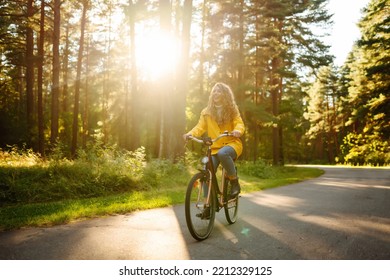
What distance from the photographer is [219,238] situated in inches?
186

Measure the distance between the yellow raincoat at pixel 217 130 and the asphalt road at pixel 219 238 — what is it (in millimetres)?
1320

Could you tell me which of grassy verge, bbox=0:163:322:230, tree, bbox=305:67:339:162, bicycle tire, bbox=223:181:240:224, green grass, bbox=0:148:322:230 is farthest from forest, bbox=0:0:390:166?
tree, bbox=305:67:339:162

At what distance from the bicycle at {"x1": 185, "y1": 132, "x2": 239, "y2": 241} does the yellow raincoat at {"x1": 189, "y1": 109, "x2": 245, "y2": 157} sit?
267 mm

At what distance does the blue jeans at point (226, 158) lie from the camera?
5066 mm

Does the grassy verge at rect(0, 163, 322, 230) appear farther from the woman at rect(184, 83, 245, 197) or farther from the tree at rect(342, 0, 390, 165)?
the tree at rect(342, 0, 390, 165)

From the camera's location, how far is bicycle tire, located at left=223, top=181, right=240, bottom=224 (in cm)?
541

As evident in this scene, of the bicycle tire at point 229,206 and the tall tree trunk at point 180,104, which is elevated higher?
the tall tree trunk at point 180,104

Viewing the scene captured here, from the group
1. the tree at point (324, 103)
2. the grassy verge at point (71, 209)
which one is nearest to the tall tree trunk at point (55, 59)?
the grassy verge at point (71, 209)

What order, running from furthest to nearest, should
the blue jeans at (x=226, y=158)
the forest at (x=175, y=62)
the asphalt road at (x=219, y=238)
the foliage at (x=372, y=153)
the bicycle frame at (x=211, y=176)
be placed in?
1. the foliage at (x=372, y=153)
2. the forest at (x=175, y=62)
3. the blue jeans at (x=226, y=158)
4. the bicycle frame at (x=211, y=176)
5. the asphalt road at (x=219, y=238)

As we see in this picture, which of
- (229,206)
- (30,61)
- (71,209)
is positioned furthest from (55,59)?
(229,206)

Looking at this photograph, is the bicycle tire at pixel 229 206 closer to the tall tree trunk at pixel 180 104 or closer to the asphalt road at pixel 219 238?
the asphalt road at pixel 219 238

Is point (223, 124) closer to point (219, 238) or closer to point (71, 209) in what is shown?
point (219, 238)

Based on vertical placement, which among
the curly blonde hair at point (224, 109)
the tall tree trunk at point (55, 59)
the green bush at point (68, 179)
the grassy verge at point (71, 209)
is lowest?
the grassy verge at point (71, 209)
